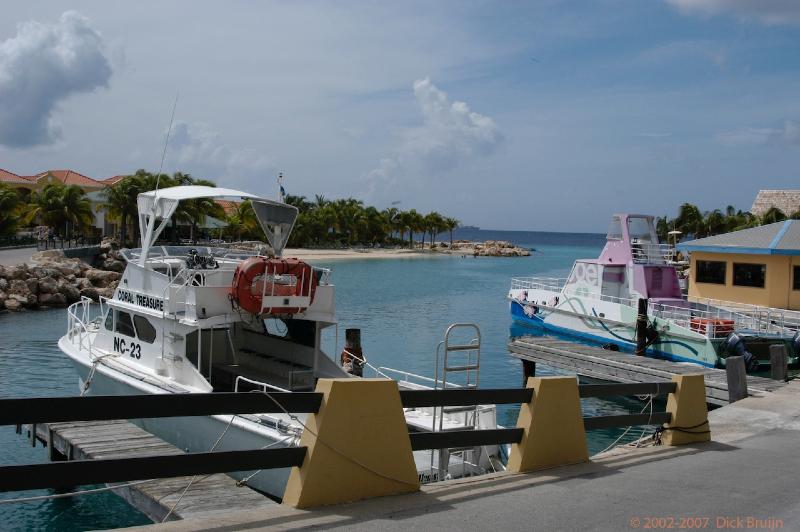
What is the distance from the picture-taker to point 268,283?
46.0 ft

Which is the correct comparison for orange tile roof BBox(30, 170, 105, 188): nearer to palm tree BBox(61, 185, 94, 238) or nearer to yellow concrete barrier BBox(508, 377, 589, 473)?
palm tree BBox(61, 185, 94, 238)

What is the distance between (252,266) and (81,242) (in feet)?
211

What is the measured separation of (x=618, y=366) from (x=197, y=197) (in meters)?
11.7

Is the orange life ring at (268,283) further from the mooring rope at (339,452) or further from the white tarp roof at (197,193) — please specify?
the mooring rope at (339,452)

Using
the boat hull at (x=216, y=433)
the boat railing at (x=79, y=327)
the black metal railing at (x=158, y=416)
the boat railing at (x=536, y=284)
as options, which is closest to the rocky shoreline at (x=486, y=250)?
the boat railing at (x=536, y=284)

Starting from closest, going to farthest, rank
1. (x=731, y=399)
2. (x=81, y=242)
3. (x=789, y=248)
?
(x=731, y=399)
(x=789, y=248)
(x=81, y=242)

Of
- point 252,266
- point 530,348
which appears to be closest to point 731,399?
point 530,348

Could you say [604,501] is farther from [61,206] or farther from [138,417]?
[61,206]

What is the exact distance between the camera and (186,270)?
14188mm

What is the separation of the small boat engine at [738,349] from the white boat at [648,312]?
0.03 m

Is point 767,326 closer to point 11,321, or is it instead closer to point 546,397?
point 546,397

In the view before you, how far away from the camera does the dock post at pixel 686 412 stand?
978 centimetres

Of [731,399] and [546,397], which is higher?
[546,397]

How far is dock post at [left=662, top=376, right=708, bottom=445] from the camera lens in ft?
32.1
